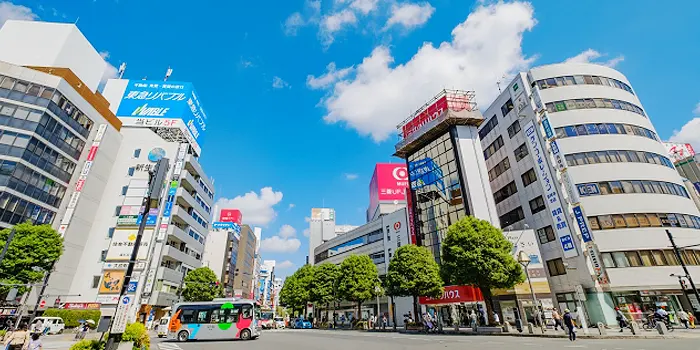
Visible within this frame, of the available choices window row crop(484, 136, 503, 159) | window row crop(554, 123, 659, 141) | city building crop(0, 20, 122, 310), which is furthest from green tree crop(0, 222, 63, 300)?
window row crop(554, 123, 659, 141)

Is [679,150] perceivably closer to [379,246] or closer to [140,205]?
[379,246]

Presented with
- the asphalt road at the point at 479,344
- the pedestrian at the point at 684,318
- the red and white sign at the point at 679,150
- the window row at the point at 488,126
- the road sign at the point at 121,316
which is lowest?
the asphalt road at the point at 479,344

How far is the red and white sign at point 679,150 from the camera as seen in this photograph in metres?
56.1

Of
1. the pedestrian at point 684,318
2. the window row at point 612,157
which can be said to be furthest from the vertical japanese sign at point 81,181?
the pedestrian at point 684,318

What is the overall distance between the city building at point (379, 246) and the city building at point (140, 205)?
89.8 feet

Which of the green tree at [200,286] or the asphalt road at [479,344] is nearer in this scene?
the asphalt road at [479,344]

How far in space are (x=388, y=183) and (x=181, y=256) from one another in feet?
133

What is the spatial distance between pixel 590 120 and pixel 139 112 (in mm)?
62610

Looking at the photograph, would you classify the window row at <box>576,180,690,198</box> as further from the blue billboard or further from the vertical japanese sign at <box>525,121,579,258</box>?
the blue billboard

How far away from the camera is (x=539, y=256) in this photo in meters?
30.4

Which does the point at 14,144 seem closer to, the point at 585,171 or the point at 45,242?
the point at 45,242

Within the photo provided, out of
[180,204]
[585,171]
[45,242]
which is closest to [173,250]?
[180,204]

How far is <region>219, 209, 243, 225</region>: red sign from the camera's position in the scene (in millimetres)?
98194

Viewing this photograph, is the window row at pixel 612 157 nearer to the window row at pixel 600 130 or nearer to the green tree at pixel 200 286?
the window row at pixel 600 130
